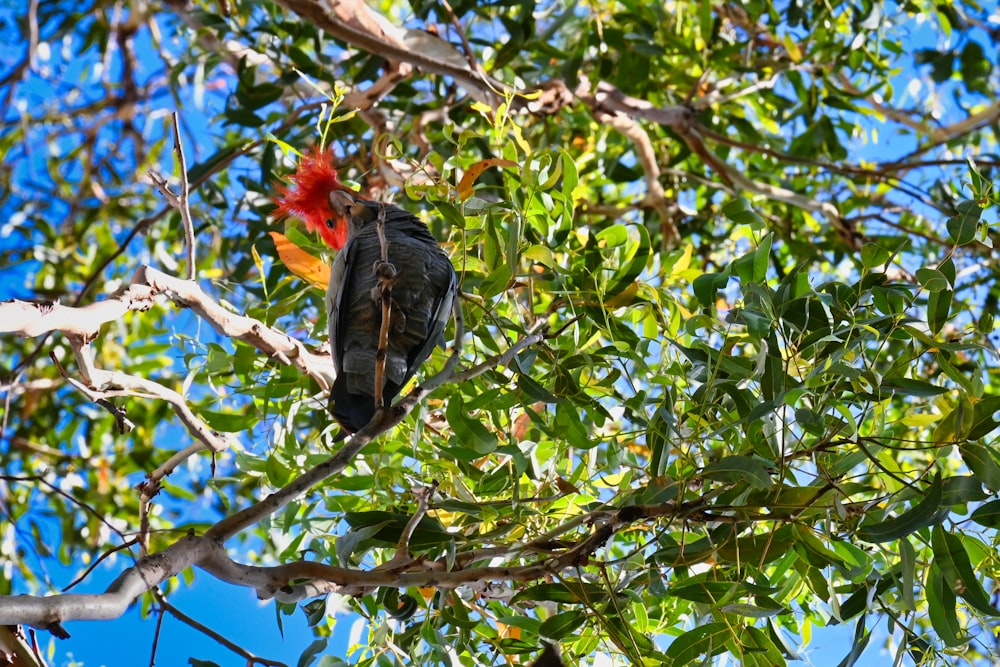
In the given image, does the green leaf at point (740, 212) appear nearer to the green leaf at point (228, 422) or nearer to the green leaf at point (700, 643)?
the green leaf at point (700, 643)

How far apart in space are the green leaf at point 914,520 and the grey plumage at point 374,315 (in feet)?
2.16

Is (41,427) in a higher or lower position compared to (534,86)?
higher

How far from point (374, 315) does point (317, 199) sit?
0.43 meters

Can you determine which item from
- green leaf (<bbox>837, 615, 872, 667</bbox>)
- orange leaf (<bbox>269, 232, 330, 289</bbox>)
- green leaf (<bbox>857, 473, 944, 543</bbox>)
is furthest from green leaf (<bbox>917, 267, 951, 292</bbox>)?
orange leaf (<bbox>269, 232, 330, 289</bbox>)

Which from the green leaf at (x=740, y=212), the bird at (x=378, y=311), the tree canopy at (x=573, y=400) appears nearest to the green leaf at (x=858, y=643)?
the tree canopy at (x=573, y=400)

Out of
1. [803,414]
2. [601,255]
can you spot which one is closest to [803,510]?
[803,414]

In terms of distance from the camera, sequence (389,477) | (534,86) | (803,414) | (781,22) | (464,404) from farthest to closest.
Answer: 1. (781,22)
2. (534,86)
3. (389,477)
4. (464,404)
5. (803,414)

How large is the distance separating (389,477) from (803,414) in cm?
63

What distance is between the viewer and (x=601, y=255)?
132 centimetres

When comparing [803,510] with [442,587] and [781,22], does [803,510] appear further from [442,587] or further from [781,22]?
[781,22]

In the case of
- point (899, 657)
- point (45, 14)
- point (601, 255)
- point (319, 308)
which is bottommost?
point (899, 657)

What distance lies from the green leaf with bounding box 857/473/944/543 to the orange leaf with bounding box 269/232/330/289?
91 centimetres

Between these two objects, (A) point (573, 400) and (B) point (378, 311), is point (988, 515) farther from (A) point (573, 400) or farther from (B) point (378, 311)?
(B) point (378, 311)

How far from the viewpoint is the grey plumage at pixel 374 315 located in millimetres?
1302
